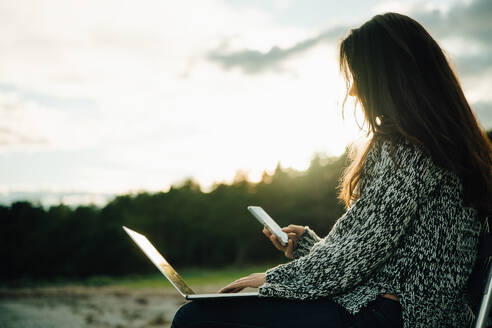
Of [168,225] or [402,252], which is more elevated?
[402,252]

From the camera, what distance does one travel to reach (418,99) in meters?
1.62

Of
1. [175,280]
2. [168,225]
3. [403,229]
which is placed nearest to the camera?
[403,229]

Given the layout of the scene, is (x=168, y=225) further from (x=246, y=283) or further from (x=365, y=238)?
(x=365, y=238)

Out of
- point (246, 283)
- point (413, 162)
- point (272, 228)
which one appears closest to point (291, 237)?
point (272, 228)

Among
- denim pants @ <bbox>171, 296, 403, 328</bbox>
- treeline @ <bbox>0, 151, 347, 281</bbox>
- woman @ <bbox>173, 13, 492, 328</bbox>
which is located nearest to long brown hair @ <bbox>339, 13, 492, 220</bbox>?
woman @ <bbox>173, 13, 492, 328</bbox>

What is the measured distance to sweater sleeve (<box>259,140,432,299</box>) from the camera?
4.97 feet

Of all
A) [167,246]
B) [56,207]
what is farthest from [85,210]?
[167,246]

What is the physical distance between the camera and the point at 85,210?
158 ft

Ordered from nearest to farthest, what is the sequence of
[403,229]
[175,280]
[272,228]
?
1. [403,229]
2. [175,280]
3. [272,228]

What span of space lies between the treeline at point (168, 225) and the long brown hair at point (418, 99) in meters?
32.4

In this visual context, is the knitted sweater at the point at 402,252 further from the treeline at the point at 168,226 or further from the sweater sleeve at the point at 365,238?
the treeline at the point at 168,226

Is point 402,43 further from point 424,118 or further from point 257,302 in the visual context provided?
point 257,302

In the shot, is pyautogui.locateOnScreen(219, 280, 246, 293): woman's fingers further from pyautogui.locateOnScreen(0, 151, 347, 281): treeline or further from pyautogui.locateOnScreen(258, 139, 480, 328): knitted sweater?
pyautogui.locateOnScreen(0, 151, 347, 281): treeline

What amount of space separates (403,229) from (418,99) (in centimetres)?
47
